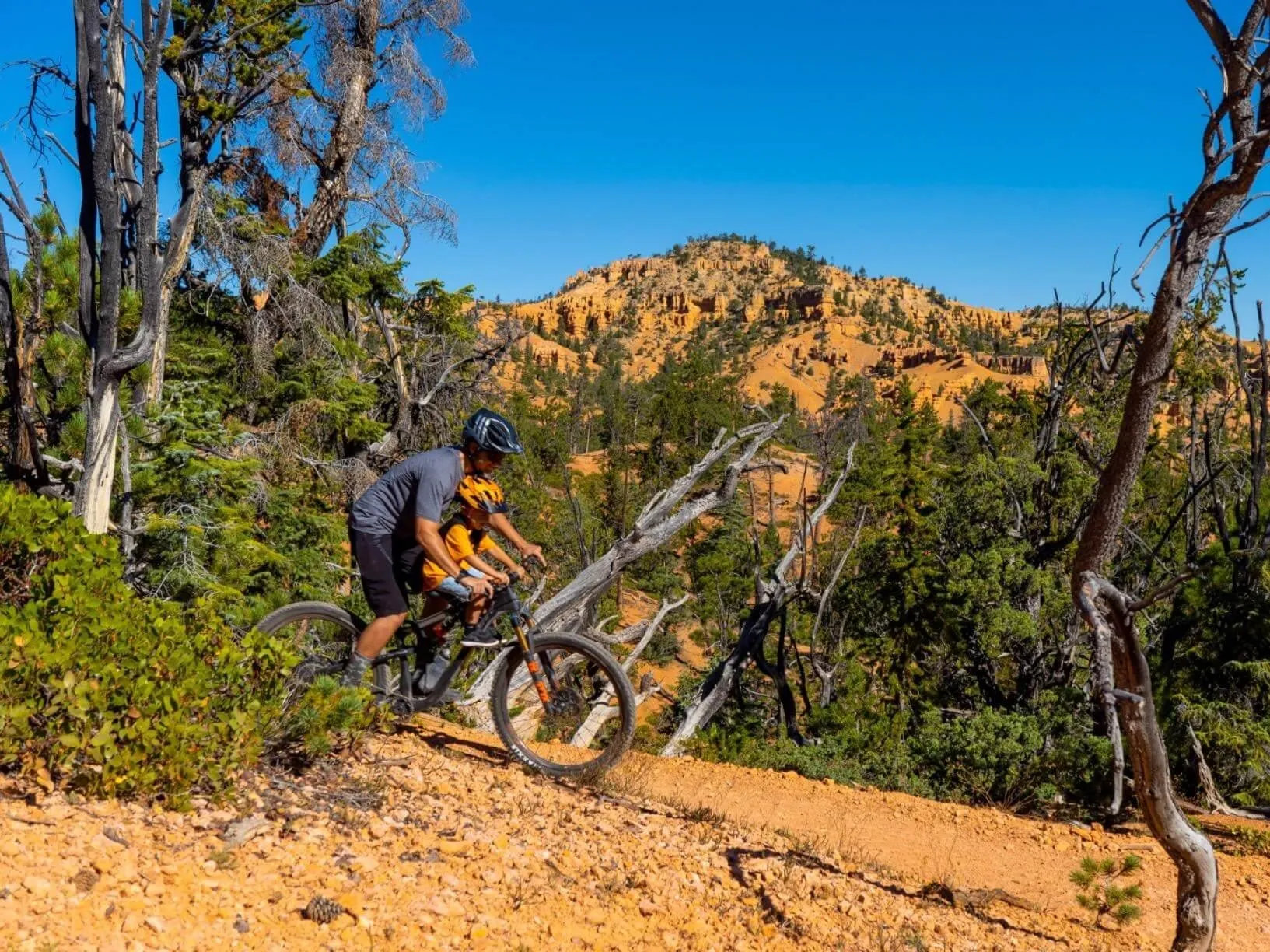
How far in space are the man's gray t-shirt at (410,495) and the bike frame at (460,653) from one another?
526 mm

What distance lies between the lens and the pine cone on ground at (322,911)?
2473 millimetres

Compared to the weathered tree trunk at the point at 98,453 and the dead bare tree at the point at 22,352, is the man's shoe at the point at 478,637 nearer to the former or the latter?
the weathered tree trunk at the point at 98,453

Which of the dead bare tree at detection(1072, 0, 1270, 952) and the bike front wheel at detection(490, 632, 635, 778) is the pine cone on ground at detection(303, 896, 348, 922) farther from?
the dead bare tree at detection(1072, 0, 1270, 952)

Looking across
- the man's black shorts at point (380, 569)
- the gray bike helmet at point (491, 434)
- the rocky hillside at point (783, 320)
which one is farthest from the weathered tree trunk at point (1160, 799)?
the rocky hillside at point (783, 320)

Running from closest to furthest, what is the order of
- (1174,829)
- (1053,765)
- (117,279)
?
(1174,829)
(117,279)
(1053,765)

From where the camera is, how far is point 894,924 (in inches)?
130

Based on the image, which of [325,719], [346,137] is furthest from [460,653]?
[346,137]

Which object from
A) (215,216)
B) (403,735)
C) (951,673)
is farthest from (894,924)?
(215,216)

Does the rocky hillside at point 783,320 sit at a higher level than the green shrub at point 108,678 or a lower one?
higher

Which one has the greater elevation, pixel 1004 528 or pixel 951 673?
pixel 1004 528

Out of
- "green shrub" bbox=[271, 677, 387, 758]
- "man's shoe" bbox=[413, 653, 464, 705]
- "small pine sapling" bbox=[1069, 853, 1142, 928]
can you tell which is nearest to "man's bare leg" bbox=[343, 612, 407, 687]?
"green shrub" bbox=[271, 677, 387, 758]

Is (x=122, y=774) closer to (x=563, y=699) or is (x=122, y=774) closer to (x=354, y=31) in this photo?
(x=563, y=699)

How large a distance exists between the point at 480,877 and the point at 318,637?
6.94ft

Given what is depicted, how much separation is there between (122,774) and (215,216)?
9.73 m
